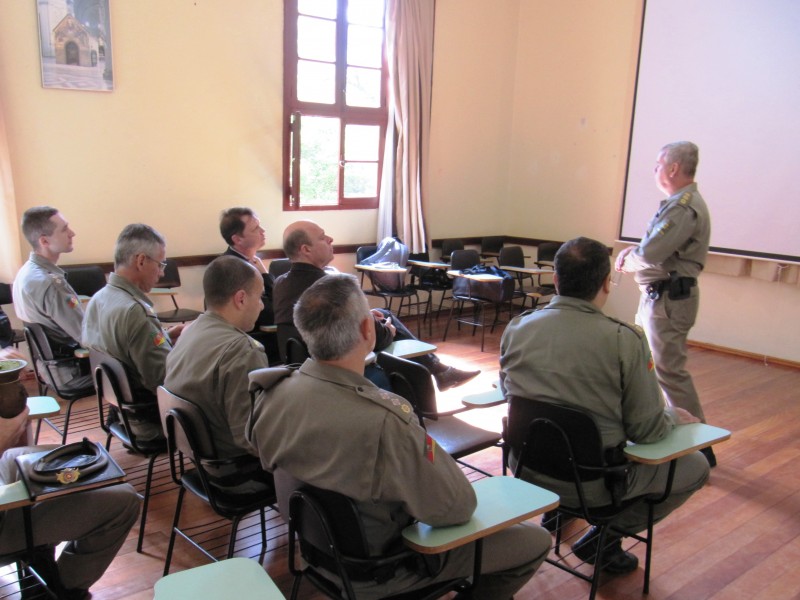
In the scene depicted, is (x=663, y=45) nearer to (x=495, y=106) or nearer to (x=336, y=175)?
(x=495, y=106)

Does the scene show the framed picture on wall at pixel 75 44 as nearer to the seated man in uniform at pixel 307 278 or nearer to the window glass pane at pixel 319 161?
the window glass pane at pixel 319 161

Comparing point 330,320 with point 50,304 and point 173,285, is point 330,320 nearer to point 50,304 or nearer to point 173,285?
point 50,304

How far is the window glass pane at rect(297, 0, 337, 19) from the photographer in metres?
5.68

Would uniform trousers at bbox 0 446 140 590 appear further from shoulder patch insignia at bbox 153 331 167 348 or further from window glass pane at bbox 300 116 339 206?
window glass pane at bbox 300 116 339 206

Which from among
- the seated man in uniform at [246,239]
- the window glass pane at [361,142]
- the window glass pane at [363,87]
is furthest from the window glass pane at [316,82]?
the seated man in uniform at [246,239]

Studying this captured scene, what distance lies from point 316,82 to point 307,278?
10.5 feet

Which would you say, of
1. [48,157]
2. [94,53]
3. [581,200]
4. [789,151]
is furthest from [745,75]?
[48,157]

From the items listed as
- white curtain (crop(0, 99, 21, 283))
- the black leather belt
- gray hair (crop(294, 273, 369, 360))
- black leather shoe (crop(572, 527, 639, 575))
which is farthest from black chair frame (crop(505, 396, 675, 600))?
white curtain (crop(0, 99, 21, 283))

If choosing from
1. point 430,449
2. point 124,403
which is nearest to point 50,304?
point 124,403

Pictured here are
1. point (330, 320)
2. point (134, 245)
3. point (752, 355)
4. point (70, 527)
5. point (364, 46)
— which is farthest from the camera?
point (364, 46)

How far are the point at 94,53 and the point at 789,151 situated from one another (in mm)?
5539

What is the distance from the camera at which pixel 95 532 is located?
2096 millimetres

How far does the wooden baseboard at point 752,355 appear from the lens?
580 centimetres

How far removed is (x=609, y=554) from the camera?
2646mm
